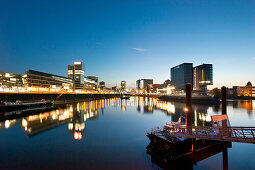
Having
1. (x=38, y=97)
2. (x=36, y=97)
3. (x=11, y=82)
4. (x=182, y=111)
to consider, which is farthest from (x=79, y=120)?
(x=11, y=82)

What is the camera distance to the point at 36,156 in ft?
66.9

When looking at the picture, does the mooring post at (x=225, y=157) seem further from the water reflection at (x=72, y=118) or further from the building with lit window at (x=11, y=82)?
the building with lit window at (x=11, y=82)

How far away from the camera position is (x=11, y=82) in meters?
102

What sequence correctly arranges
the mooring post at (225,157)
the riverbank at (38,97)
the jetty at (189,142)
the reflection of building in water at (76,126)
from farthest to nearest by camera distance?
the riverbank at (38,97) < the reflection of building in water at (76,126) < the mooring post at (225,157) < the jetty at (189,142)

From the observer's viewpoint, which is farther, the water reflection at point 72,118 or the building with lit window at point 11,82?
the building with lit window at point 11,82

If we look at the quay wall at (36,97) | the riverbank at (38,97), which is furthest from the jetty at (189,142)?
the riverbank at (38,97)


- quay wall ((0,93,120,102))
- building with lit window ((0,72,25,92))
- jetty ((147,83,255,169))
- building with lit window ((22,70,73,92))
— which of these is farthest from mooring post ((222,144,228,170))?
building with lit window ((22,70,73,92))

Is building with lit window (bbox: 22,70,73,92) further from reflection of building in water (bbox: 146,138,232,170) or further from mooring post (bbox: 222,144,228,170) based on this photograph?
mooring post (bbox: 222,144,228,170)

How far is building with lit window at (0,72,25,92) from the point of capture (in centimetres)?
9455

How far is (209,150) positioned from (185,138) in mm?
5395

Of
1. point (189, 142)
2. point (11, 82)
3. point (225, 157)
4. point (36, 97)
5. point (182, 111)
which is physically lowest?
point (182, 111)

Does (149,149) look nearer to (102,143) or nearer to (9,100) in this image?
(102,143)

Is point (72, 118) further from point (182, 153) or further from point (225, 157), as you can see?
point (225, 157)

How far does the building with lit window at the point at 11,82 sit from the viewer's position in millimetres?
94550
